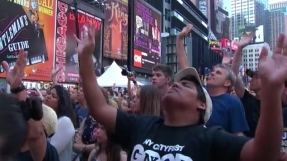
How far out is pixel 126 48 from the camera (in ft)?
118

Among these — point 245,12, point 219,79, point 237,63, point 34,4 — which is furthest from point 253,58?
point 245,12

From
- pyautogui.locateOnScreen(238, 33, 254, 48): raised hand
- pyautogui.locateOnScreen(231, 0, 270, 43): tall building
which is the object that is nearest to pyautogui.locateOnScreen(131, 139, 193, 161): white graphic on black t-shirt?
pyautogui.locateOnScreen(238, 33, 254, 48): raised hand

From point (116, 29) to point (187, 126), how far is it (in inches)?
1276

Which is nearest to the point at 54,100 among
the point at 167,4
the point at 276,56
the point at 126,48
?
the point at 276,56

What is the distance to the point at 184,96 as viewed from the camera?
2609 millimetres

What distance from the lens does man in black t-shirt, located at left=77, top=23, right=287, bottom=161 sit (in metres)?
1.91

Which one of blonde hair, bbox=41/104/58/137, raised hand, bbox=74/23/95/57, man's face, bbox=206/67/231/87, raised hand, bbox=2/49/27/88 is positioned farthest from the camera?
man's face, bbox=206/67/231/87

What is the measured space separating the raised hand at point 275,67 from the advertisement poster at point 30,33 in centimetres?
1945

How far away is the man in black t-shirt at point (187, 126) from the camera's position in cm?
191

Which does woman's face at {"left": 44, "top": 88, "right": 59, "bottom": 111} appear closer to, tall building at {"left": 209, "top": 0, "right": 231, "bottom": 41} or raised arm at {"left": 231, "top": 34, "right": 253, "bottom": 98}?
raised arm at {"left": 231, "top": 34, "right": 253, "bottom": 98}

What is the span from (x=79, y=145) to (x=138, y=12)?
111ft

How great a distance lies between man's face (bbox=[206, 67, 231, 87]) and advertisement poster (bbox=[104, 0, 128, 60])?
27756 millimetres

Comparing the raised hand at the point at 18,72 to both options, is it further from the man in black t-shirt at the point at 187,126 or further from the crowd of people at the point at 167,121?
the man in black t-shirt at the point at 187,126

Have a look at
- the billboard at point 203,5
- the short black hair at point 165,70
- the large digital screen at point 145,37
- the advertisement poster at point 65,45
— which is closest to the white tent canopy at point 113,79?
the short black hair at point 165,70
